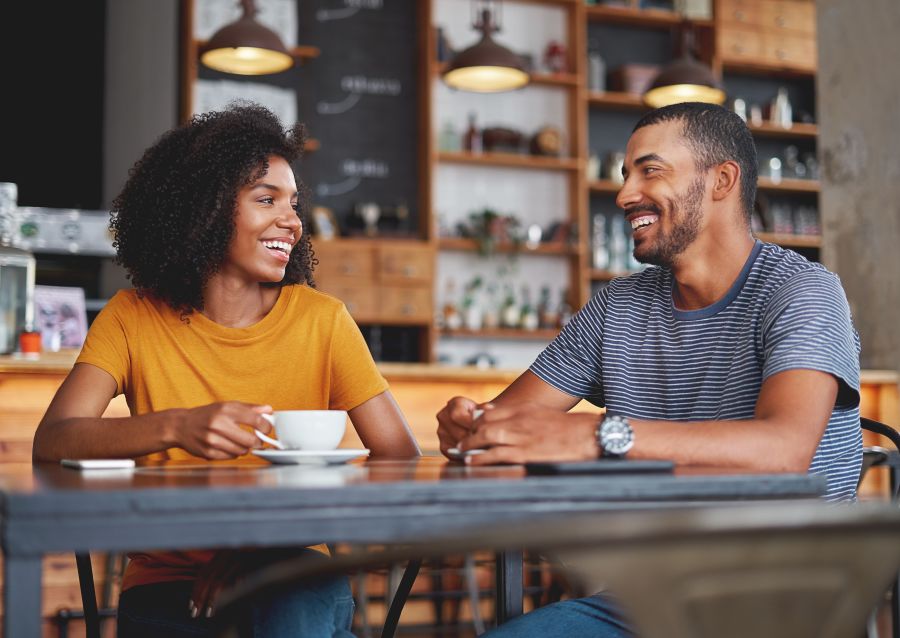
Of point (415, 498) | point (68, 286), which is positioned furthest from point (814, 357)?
point (68, 286)

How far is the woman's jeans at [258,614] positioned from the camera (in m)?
1.25

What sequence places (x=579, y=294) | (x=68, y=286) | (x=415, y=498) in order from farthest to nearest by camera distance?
(x=579, y=294), (x=68, y=286), (x=415, y=498)

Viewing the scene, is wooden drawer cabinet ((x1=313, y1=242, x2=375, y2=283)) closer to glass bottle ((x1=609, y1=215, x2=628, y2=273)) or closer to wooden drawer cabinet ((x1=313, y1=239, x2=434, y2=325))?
wooden drawer cabinet ((x1=313, y1=239, x2=434, y2=325))

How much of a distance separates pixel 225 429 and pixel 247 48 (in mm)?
3281

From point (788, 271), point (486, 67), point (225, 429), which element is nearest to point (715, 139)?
point (788, 271)

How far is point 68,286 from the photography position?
5629 mm

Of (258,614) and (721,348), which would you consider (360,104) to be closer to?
(721,348)

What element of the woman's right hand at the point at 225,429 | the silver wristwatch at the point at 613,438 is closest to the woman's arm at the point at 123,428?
the woman's right hand at the point at 225,429

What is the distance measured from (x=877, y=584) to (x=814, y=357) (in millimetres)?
849

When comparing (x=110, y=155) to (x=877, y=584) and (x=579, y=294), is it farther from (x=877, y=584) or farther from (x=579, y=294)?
(x=877, y=584)

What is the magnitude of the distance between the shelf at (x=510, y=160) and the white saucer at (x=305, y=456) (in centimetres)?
520

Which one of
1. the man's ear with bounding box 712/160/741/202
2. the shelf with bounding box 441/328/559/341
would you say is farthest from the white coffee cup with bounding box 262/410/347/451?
the shelf with bounding box 441/328/559/341

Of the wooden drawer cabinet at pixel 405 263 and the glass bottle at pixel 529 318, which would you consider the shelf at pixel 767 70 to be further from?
the wooden drawer cabinet at pixel 405 263

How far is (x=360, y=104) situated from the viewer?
6.52 m
